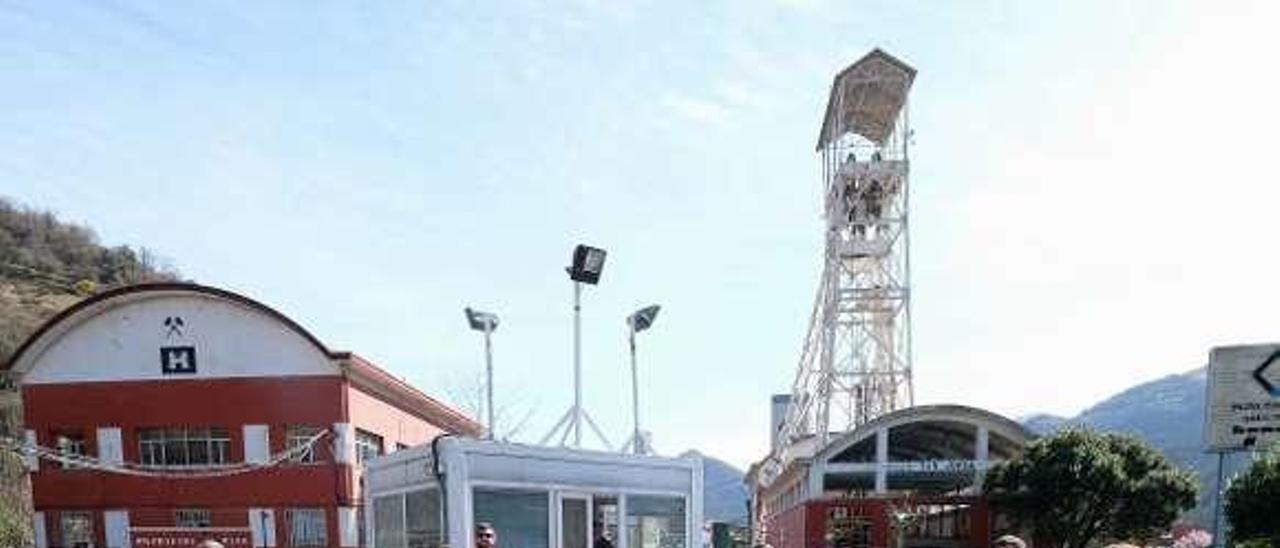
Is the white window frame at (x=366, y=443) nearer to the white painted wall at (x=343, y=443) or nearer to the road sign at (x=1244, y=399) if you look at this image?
the white painted wall at (x=343, y=443)

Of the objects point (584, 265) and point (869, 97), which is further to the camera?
point (869, 97)

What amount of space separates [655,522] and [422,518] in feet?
8.55

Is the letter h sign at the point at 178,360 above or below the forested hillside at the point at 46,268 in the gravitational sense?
below

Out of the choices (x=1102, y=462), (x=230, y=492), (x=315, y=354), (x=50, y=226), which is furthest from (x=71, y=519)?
(x=50, y=226)

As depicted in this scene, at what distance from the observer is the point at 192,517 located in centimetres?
2930

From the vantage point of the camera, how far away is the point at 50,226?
9056cm

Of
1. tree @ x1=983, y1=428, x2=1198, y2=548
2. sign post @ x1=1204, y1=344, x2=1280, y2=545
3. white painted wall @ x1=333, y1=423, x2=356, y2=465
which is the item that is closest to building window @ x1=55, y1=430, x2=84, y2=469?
white painted wall @ x1=333, y1=423, x2=356, y2=465

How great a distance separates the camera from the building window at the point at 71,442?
29.2 metres

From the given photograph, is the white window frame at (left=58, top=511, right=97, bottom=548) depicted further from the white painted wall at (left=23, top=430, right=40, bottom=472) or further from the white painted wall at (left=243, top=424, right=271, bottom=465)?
the white painted wall at (left=243, top=424, right=271, bottom=465)

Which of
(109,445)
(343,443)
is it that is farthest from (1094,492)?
(109,445)

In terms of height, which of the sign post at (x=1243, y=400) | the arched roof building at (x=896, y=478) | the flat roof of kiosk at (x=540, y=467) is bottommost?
the arched roof building at (x=896, y=478)

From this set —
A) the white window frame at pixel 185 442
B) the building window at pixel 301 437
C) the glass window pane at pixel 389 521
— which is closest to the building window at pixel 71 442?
the white window frame at pixel 185 442

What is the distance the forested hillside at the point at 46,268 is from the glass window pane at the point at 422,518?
5321 centimetres

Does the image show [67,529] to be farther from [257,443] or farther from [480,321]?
[480,321]
